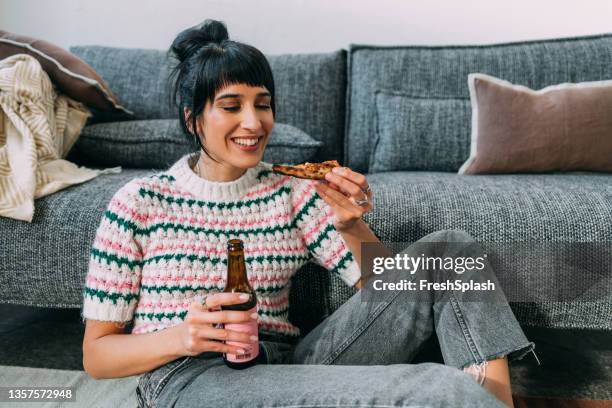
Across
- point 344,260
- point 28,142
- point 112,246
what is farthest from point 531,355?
point 28,142

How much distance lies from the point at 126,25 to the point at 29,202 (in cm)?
132

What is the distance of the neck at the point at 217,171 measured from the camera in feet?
3.22

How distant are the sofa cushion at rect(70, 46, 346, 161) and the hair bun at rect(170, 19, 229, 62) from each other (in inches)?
33.1

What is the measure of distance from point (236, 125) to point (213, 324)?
0.36 m

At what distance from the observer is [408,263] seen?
0.97 m

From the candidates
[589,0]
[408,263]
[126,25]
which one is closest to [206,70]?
[408,263]

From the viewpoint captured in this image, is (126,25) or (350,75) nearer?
(350,75)

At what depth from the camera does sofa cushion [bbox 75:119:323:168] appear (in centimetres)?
154

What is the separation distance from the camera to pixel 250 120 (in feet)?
2.94

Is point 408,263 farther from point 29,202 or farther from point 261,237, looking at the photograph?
point 29,202

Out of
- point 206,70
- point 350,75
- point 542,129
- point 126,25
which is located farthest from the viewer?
point 126,25

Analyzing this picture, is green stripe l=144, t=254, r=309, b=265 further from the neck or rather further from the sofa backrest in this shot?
the sofa backrest

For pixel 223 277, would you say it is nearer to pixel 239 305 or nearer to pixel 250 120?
pixel 239 305

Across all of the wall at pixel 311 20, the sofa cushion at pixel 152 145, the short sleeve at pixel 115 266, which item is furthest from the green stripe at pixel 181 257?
the wall at pixel 311 20
